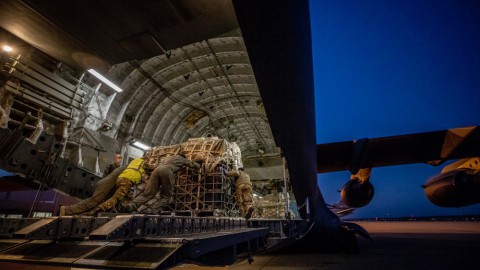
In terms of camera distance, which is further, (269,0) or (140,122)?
(140,122)

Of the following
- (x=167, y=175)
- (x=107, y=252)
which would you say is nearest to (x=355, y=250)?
(x=167, y=175)

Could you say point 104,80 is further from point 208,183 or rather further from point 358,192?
point 358,192

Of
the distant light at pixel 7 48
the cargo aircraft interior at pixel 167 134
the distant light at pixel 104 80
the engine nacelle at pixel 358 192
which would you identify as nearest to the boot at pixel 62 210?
the cargo aircraft interior at pixel 167 134

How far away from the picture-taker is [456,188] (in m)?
8.72

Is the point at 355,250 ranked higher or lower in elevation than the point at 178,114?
lower

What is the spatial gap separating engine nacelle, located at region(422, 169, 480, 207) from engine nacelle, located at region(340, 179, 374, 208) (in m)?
3.40

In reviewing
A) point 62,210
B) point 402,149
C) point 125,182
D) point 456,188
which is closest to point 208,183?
point 125,182

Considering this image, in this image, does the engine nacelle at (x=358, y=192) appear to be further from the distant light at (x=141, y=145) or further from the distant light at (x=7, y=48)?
the distant light at (x=7, y=48)

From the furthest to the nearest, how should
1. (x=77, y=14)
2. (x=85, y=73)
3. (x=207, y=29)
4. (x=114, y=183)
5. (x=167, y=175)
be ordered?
1. (x=85, y=73)
2. (x=114, y=183)
3. (x=167, y=175)
4. (x=207, y=29)
5. (x=77, y=14)

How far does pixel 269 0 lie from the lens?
4.08 feet

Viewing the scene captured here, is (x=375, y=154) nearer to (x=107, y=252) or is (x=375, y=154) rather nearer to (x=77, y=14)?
(x=107, y=252)

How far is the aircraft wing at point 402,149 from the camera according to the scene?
6078mm

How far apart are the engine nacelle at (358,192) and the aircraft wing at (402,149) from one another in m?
1.30

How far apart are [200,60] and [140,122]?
18.1 feet
